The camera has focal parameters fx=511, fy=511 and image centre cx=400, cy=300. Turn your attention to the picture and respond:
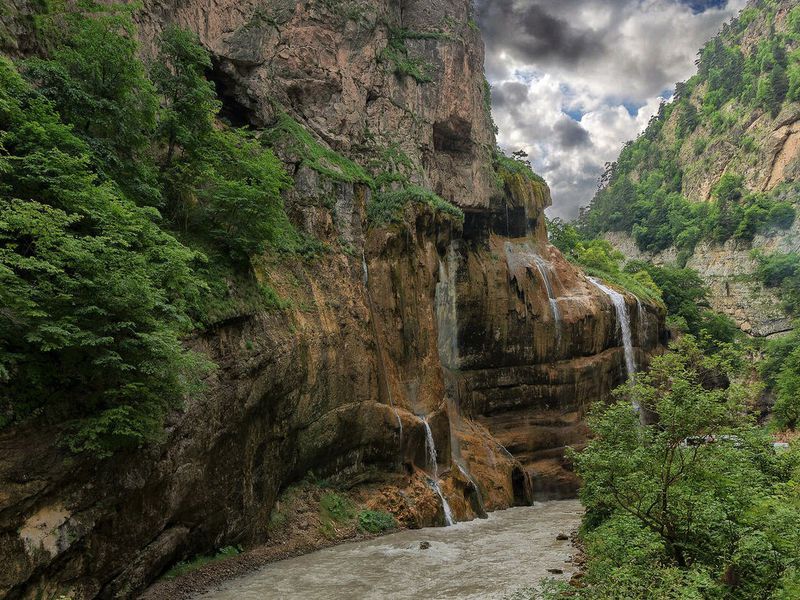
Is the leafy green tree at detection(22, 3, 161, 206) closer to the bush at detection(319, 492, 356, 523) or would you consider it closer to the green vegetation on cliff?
the green vegetation on cliff

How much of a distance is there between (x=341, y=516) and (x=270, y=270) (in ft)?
28.7

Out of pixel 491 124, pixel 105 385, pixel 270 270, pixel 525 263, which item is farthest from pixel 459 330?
pixel 105 385

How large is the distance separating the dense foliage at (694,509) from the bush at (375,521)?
8395 millimetres

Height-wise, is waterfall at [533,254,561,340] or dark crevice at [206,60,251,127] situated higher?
dark crevice at [206,60,251,127]

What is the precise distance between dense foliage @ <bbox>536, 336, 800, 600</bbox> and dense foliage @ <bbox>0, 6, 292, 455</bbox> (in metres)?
8.31

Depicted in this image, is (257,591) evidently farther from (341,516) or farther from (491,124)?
(491,124)

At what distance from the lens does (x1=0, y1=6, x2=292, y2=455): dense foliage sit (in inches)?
322

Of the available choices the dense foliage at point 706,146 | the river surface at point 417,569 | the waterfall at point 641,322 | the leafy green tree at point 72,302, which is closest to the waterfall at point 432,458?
the river surface at point 417,569

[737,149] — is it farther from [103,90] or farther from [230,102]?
[103,90]

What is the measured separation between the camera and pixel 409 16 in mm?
36344

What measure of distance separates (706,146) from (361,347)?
328 ft

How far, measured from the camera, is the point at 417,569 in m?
13.2

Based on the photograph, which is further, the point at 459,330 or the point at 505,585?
the point at 459,330

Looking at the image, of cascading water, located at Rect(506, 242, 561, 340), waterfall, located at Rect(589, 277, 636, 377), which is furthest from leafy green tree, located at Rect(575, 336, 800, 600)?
waterfall, located at Rect(589, 277, 636, 377)
